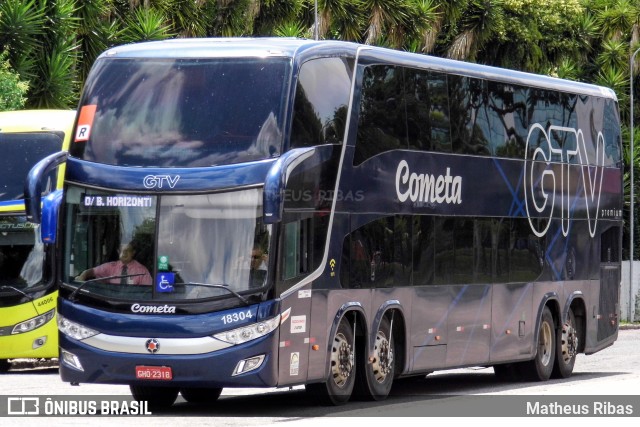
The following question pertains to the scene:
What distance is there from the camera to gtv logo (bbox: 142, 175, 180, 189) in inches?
614

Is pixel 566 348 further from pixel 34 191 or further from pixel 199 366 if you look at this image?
pixel 34 191

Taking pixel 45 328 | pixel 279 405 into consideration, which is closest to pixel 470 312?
pixel 279 405

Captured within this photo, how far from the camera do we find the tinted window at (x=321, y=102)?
16.1 m

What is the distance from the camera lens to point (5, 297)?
23438 millimetres

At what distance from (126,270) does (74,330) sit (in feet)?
2.61

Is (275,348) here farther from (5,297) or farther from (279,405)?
(5,297)

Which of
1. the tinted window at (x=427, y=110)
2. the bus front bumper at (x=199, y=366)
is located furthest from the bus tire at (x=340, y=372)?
the tinted window at (x=427, y=110)

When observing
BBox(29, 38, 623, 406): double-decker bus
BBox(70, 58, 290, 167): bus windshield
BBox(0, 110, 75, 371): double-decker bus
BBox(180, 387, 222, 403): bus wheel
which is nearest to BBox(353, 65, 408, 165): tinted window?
BBox(29, 38, 623, 406): double-decker bus

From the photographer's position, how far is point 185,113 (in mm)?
15914

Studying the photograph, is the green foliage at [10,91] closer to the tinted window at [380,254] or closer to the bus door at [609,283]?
the bus door at [609,283]

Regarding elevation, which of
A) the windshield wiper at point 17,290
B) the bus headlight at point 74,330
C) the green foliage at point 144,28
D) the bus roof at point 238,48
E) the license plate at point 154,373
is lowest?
the license plate at point 154,373

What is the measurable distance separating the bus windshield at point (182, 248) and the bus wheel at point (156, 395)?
6.29 ft

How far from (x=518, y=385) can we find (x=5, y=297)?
7.49m

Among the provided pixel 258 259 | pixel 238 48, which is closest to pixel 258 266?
pixel 258 259
